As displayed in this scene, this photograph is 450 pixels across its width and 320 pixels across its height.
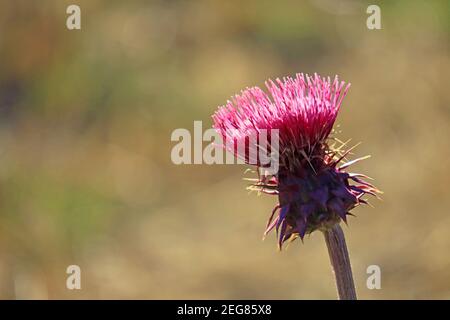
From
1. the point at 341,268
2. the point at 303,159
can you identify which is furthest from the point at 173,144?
the point at 341,268

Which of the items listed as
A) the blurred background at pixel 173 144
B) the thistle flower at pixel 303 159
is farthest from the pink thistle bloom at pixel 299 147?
the blurred background at pixel 173 144

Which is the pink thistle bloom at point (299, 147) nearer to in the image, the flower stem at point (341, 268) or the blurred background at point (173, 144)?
the flower stem at point (341, 268)

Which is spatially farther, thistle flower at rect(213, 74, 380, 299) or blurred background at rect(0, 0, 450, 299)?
blurred background at rect(0, 0, 450, 299)

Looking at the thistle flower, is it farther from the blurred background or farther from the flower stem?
the blurred background

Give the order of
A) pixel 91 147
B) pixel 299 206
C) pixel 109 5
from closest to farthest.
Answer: pixel 299 206, pixel 91 147, pixel 109 5

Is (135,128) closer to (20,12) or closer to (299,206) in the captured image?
(20,12)

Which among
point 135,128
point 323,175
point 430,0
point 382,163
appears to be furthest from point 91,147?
point 323,175

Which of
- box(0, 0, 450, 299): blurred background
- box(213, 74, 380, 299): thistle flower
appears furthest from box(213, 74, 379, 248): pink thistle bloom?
box(0, 0, 450, 299): blurred background
